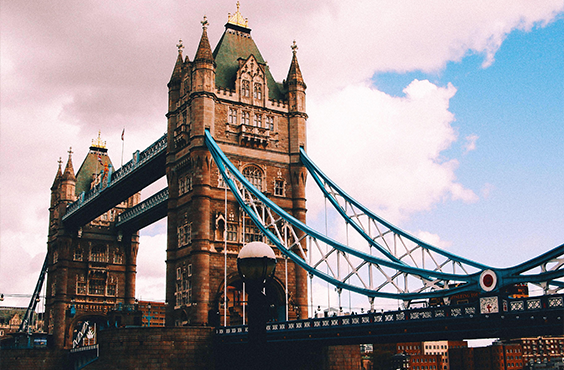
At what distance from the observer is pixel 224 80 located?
5500cm

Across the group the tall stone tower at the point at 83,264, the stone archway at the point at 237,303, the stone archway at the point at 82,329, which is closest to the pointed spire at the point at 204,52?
the stone archway at the point at 237,303

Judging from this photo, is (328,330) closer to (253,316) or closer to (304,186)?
(304,186)

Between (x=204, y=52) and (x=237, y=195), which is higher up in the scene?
(x=204, y=52)

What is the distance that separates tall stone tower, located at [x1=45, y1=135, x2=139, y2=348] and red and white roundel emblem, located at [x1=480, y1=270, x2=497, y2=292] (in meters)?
51.6

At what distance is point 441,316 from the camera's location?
32.3 m

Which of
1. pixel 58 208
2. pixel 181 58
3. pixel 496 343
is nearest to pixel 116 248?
pixel 58 208

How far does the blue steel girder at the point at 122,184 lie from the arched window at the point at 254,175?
27.0ft

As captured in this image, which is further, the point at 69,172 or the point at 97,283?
the point at 69,172

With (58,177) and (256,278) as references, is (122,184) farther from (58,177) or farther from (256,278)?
(256,278)

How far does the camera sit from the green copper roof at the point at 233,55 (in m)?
55.3

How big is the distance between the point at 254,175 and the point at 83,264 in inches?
1301

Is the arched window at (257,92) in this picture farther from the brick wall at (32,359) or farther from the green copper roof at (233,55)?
the brick wall at (32,359)

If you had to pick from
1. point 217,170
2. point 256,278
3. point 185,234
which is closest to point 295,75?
point 217,170

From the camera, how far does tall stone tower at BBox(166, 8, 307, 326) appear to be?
49.6 meters
